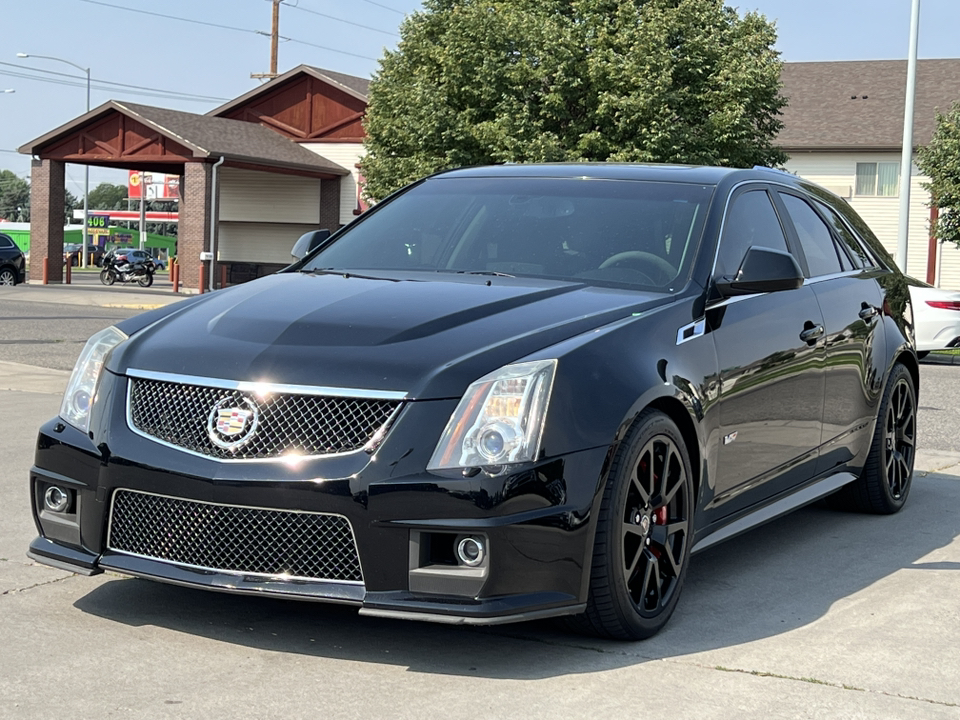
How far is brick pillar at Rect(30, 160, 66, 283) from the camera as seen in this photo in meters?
41.7

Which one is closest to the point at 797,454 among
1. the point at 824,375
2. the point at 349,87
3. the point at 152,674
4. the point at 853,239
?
the point at 824,375

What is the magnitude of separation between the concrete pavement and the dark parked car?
34108 millimetres

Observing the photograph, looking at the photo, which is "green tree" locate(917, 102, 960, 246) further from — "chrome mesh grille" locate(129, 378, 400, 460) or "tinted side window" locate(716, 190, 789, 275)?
"chrome mesh grille" locate(129, 378, 400, 460)

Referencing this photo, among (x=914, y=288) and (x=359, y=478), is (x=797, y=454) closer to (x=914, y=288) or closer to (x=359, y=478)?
(x=359, y=478)

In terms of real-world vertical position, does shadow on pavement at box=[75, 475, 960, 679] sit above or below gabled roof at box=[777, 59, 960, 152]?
below

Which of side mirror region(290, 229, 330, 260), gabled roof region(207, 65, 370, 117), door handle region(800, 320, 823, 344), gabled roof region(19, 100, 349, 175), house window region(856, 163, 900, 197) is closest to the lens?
door handle region(800, 320, 823, 344)

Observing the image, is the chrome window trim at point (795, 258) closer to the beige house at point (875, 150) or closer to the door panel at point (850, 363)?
the door panel at point (850, 363)

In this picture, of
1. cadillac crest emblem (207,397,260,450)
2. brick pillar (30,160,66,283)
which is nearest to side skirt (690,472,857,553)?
cadillac crest emblem (207,397,260,450)

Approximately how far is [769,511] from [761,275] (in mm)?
1058

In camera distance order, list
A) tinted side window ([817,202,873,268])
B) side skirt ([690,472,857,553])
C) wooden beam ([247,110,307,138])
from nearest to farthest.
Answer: side skirt ([690,472,857,553]) → tinted side window ([817,202,873,268]) → wooden beam ([247,110,307,138])

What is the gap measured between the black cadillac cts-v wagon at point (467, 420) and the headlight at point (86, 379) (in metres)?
0.01

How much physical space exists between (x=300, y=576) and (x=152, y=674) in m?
0.51

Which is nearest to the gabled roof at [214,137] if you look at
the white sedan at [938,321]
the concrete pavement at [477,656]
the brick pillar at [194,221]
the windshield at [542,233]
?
the brick pillar at [194,221]

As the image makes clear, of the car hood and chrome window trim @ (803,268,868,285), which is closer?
the car hood
